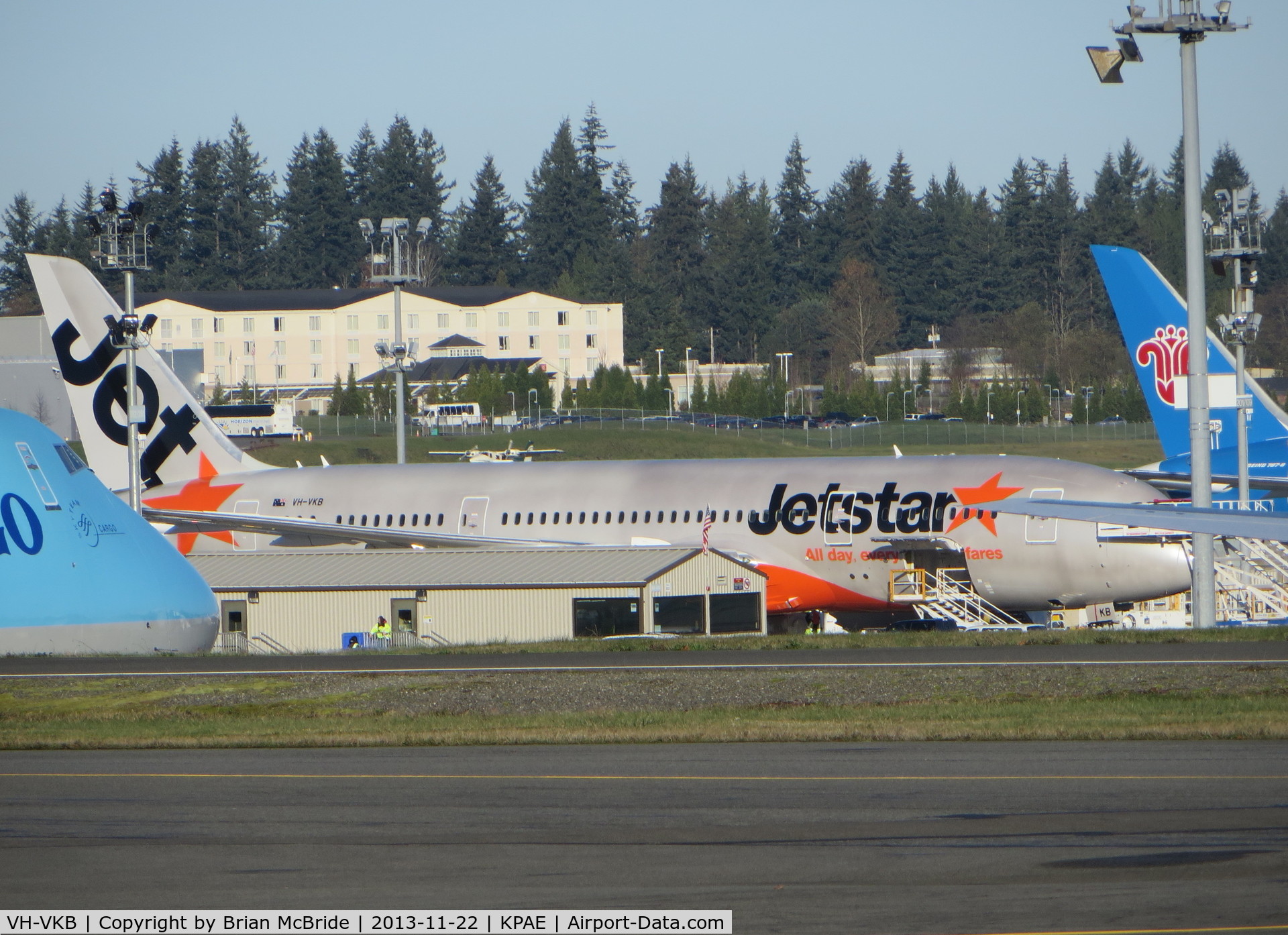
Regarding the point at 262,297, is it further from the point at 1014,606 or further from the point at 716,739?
the point at 716,739

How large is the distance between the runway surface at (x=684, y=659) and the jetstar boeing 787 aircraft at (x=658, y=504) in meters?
7.84

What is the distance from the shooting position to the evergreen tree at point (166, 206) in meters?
194

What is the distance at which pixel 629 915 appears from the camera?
8961 millimetres

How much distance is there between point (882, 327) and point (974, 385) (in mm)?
26395

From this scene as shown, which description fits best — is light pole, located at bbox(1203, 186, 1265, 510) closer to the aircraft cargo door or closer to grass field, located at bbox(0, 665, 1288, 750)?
the aircraft cargo door

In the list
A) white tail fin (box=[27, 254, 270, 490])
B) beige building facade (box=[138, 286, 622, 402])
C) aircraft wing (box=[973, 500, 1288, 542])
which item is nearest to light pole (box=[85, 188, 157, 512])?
white tail fin (box=[27, 254, 270, 490])

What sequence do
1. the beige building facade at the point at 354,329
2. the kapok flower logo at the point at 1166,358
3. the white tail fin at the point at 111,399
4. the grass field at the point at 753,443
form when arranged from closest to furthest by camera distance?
→ 1. the kapok flower logo at the point at 1166,358
2. the white tail fin at the point at 111,399
3. the grass field at the point at 753,443
4. the beige building facade at the point at 354,329

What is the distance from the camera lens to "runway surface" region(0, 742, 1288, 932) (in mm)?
9312

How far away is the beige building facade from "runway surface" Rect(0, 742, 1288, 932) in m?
153

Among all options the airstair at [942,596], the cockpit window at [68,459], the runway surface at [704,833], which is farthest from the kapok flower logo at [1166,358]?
the cockpit window at [68,459]

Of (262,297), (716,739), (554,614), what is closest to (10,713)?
(716,739)

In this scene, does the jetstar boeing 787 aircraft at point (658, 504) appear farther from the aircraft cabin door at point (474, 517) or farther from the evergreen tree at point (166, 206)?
the evergreen tree at point (166, 206)

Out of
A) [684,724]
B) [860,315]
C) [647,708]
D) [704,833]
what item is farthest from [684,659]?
[860,315]

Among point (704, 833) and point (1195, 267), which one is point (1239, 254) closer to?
point (1195, 267)
